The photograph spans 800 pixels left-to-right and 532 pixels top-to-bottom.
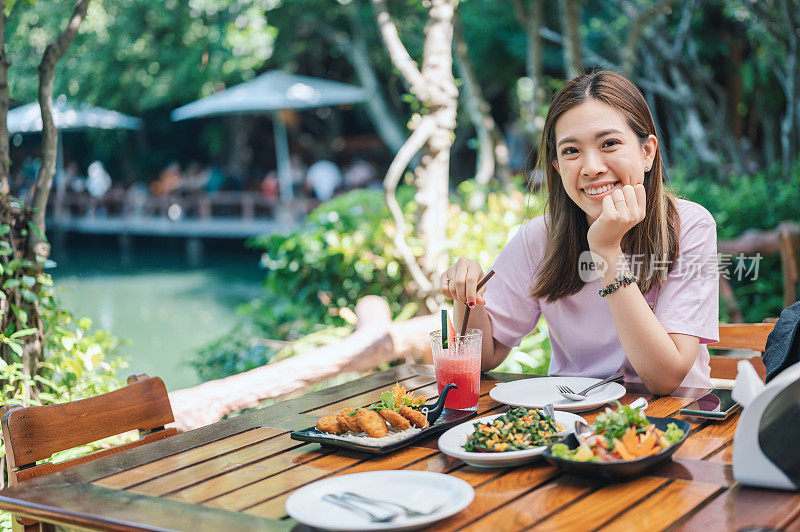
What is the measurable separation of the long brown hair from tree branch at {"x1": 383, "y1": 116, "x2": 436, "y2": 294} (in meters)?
2.16

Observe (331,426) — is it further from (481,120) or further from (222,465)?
(481,120)

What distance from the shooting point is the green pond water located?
8008mm

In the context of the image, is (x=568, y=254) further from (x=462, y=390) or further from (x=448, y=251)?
(x=448, y=251)

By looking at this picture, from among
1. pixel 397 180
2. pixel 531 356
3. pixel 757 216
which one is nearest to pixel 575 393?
pixel 531 356

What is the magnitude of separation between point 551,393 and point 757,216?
4.35m

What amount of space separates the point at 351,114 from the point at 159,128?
4.81 m

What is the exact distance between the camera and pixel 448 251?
4.85 meters

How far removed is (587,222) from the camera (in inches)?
88.0

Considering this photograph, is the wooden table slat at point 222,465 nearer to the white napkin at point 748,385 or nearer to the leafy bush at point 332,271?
the white napkin at point 748,385

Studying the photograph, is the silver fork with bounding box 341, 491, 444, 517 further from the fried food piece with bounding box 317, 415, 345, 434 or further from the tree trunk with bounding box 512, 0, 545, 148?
the tree trunk with bounding box 512, 0, 545, 148

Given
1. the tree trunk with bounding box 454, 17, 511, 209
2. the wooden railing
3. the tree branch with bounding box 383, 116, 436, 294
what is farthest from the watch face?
the wooden railing

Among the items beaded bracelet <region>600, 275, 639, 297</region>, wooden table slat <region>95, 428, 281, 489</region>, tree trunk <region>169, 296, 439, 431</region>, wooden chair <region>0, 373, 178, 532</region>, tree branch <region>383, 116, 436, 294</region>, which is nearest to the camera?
wooden table slat <region>95, 428, 281, 489</region>

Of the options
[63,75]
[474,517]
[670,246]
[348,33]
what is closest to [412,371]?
[670,246]

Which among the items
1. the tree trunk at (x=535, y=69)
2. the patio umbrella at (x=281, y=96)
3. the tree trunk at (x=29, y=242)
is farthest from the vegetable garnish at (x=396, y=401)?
the patio umbrella at (x=281, y=96)
